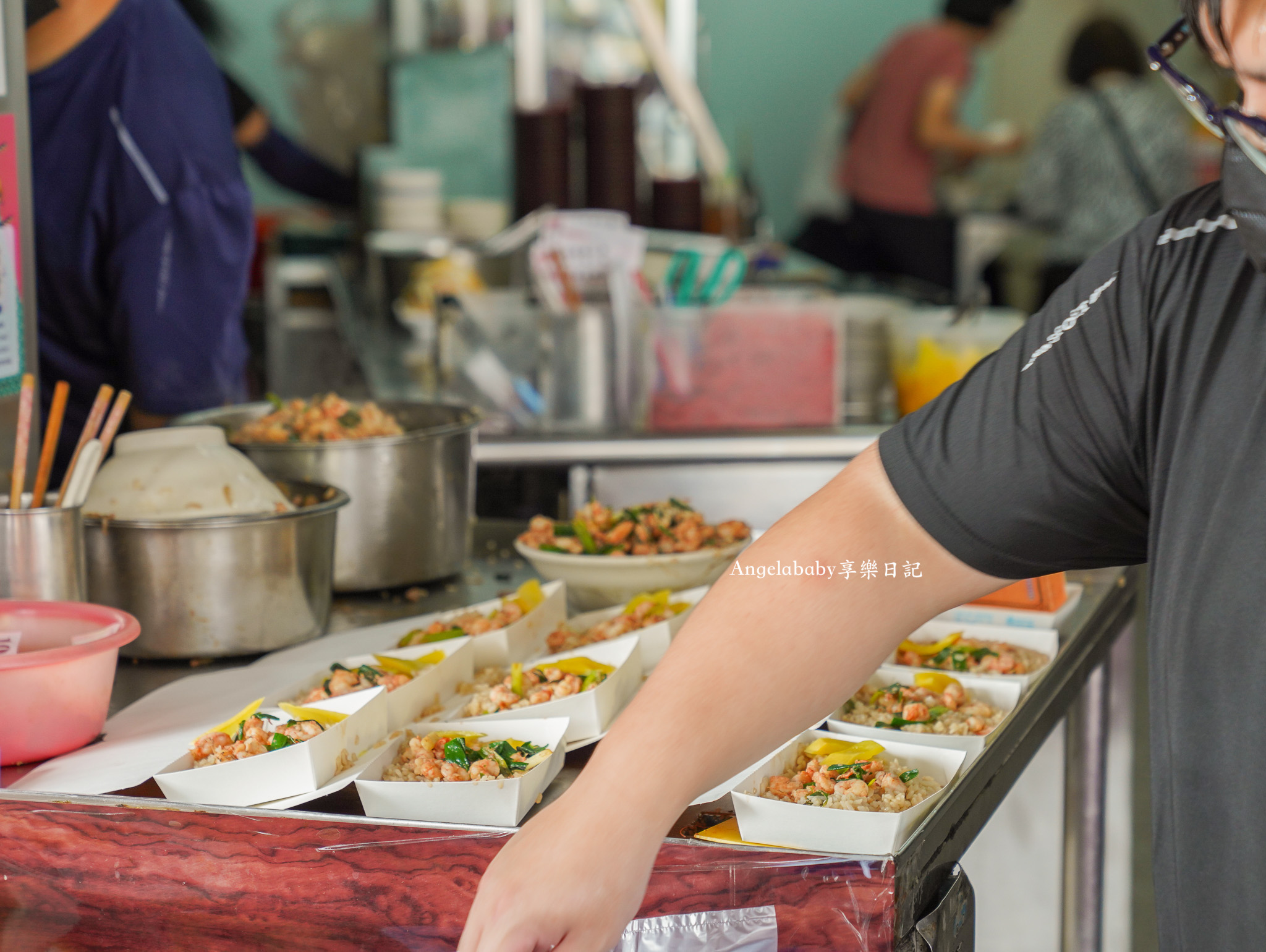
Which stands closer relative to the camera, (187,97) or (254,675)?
(254,675)

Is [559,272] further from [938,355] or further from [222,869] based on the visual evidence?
[222,869]

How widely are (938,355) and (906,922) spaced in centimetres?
184

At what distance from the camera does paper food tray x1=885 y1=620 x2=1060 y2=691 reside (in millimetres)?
1437

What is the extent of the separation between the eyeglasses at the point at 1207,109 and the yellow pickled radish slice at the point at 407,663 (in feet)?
2.75

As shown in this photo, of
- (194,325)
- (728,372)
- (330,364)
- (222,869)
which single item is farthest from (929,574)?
(330,364)

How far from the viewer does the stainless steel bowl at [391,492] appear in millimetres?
1684

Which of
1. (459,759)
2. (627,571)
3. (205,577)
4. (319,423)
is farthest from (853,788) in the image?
(319,423)

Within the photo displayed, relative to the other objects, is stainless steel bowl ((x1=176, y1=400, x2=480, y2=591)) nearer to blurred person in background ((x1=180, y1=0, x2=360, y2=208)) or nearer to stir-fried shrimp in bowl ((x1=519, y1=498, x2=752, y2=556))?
stir-fried shrimp in bowl ((x1=519, y1=498, x2=752, y2=556))

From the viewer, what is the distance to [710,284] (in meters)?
2.67

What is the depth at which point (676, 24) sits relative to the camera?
5.73 meters

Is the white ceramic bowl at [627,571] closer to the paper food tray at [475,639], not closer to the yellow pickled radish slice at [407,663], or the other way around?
Answer: the paper food tray at [475,639]

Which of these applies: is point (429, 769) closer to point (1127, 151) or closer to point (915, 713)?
point (915, 713)

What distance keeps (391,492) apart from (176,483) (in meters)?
0.31

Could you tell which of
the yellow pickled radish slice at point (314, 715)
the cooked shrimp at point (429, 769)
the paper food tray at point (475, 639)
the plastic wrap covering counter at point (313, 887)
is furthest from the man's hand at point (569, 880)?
the paper food tray at point (475, 639)
